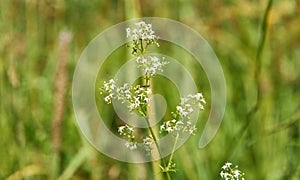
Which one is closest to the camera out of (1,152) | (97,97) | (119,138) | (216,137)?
(1,152)

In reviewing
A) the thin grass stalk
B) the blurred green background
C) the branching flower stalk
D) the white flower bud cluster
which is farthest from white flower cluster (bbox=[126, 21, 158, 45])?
the thin grass stalk

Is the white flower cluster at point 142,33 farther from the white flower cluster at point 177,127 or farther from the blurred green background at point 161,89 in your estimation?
the blurred green background at point 161,89

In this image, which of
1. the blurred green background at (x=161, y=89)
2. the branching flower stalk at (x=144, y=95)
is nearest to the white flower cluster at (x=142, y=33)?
the branching flower stalk at (x=144, y=95)

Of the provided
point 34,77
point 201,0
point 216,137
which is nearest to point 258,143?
point 216,137

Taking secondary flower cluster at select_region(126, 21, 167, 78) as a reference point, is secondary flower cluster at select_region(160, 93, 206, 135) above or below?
below

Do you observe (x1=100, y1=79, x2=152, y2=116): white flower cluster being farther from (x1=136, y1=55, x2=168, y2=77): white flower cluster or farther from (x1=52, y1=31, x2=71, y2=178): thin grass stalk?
(x1=52, y1=31, x2=71, y2=178): thin grass stalk

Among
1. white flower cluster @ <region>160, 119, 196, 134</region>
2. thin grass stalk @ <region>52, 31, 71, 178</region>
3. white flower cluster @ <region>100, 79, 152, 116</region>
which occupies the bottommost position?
white flower cluster @ <region>160, 119, 196, 134</region>

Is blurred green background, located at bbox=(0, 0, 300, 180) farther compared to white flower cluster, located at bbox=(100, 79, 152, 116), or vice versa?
blurred green background, located at bbox=(0, 0, 300, 180)

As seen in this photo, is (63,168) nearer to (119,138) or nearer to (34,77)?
(119,138)

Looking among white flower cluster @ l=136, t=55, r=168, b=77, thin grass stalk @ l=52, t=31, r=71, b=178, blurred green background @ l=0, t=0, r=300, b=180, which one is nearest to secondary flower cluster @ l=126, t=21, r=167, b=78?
white flower cluster @ l=136, t=55, r=168, b=77
